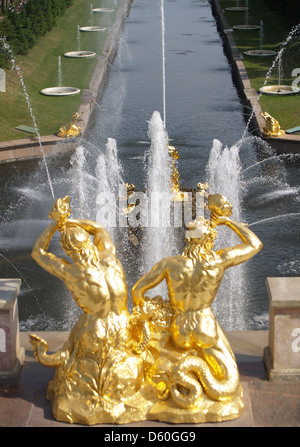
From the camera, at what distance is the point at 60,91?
2202 cm

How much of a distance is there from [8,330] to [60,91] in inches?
604

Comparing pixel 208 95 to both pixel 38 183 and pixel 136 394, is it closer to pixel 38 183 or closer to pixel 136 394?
pixel 38 183

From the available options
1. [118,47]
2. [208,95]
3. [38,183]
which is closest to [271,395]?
[38,183]

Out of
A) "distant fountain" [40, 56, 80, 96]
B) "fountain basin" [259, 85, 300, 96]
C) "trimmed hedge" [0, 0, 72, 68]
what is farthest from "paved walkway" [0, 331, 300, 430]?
"trimmed hedge" [0, 0, 72, 68]

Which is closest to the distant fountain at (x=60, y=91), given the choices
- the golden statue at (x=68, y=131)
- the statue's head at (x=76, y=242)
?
the golden statue at (x=68, y=131)

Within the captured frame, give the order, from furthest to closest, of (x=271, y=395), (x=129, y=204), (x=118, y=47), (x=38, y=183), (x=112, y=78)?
(x=118, y=47) < (x=112, y=78) < (x=38, y=183) < (x=129, y=204) < (x=271, y=395)

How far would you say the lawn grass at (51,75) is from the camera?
1898 cm

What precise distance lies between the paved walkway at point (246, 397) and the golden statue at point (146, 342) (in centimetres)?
11

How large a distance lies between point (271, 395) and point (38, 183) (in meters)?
8.98

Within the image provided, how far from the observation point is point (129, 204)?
12938 mm

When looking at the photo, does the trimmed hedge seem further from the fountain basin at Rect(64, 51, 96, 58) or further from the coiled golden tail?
the coiled golden tail

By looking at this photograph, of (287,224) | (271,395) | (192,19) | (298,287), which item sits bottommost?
(192,19)

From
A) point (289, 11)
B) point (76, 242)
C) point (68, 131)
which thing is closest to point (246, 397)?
point (76, 242)

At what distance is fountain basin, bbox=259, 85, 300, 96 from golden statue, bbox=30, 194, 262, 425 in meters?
14.8
